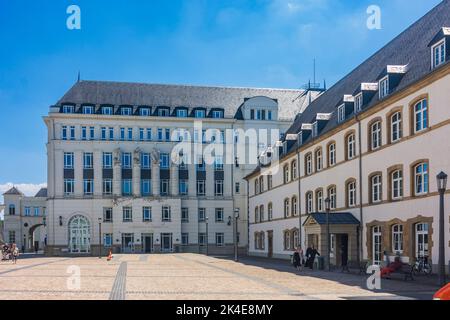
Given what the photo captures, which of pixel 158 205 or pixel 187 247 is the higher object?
pixel 158 205

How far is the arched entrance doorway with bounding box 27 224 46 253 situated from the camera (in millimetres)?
100062

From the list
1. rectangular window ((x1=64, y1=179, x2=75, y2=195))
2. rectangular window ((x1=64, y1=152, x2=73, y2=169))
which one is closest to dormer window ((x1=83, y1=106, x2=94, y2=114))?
rectangular window ((x1=64, y1=152, x2=73, y2=169))

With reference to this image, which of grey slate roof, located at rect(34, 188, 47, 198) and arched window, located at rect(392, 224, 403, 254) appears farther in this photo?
grey slate roof, located at rect(34, 188, 47, 198)

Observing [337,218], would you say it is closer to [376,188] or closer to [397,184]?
[376,188]

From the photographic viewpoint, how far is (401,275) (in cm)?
2694

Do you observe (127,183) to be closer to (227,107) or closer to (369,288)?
(227,107)

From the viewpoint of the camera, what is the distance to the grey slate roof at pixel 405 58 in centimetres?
3055

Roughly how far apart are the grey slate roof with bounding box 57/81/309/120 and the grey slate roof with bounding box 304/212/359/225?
40.4 meters

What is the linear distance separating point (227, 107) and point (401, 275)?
5199cm

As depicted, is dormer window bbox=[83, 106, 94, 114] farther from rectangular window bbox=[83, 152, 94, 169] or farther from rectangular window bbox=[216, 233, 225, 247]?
rectangular window bbox=[216, 233, 225, 247]

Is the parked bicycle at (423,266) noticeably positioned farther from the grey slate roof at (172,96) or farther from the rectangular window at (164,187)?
the grey slate roof at (172,96)

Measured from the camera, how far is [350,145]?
37125 millimetres
